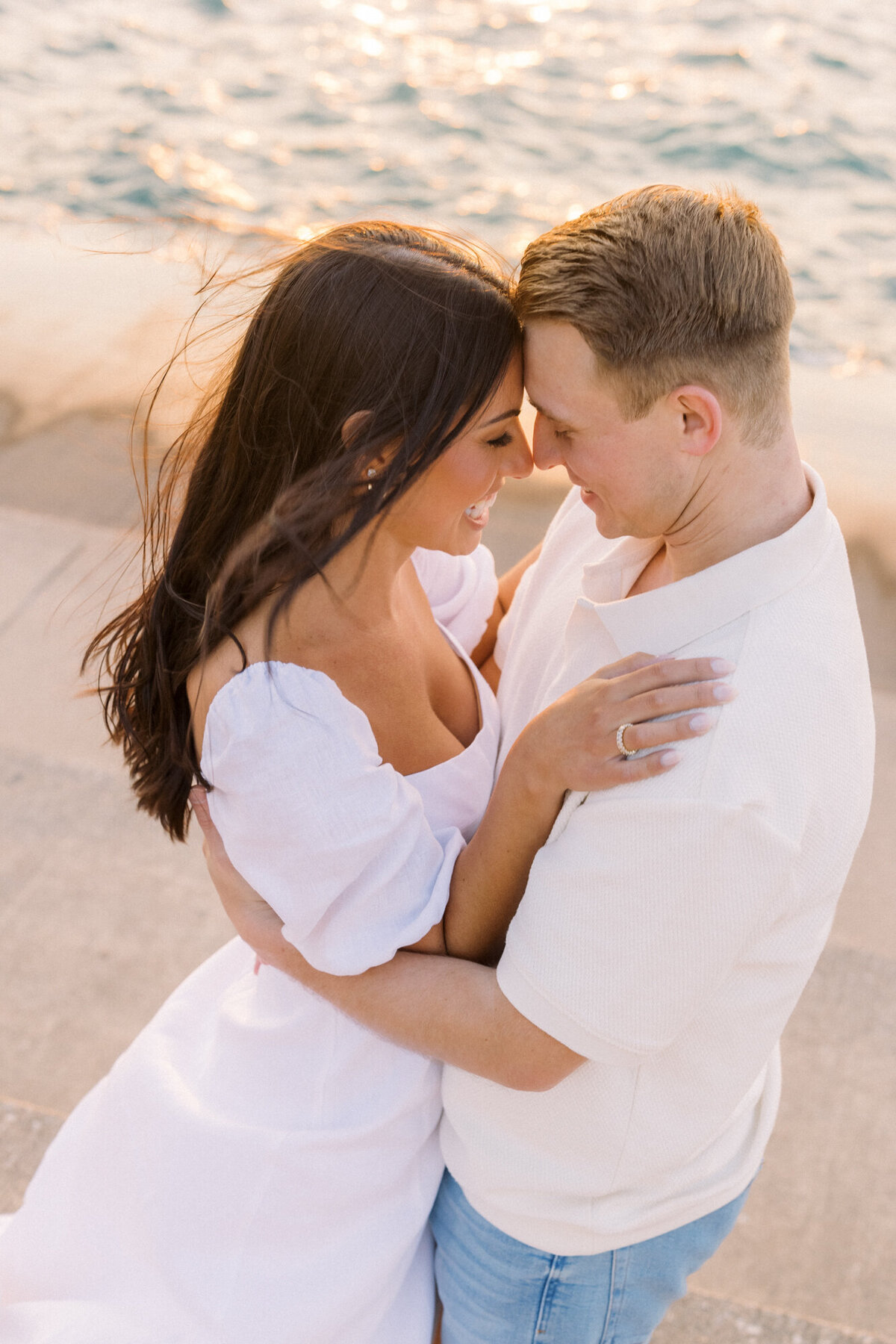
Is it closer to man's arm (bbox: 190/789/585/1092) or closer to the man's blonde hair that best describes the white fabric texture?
man's arm (bbox: 190/789/585/1092)

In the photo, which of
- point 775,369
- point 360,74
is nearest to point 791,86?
point 360,74

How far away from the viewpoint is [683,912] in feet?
4.37

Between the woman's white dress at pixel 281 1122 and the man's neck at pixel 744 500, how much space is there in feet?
1.70

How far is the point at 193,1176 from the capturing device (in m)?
1.74

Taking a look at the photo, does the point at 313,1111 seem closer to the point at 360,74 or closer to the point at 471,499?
the point at 471,499

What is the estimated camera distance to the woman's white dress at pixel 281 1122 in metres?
1.55

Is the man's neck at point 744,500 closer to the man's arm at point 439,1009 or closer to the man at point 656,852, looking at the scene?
the man at point 656,852

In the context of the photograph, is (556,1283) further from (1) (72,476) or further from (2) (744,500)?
(1) (72,476)

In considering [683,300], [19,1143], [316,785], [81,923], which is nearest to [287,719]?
[316,785]

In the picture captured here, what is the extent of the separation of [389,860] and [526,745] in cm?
25

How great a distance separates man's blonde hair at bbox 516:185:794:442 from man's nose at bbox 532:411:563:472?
0.15 meters

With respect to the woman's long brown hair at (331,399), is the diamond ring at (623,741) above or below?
below

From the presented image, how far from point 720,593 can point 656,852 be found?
13.3 inches

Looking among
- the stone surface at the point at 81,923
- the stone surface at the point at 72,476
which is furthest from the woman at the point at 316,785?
the stone surface at the point at 72,476
